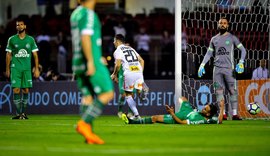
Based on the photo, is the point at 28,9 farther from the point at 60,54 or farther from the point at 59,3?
the point at 60,54

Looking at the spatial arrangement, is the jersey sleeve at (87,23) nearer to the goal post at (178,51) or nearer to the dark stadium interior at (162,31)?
the goal post at (178,51)

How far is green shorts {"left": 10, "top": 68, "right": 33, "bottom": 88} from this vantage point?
18.0 m

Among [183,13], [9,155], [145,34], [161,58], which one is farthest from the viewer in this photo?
[145,34]

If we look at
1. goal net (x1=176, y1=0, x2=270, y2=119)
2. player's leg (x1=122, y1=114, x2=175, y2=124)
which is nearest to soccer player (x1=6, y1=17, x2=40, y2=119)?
goal net (x1=176, y1=0, x2=270, y2=119)

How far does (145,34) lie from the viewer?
2720 centimetres

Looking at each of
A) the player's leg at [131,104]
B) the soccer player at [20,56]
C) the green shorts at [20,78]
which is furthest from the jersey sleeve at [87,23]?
the green shorts at [20,78]

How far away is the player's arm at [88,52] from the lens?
945 cm

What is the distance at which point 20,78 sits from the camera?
18.1 metres

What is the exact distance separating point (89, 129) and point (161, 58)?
15243mm

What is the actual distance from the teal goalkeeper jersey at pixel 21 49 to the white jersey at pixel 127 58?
2123 millimetres

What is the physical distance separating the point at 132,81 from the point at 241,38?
4.52 m

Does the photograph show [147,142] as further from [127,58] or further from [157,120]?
[127,58]

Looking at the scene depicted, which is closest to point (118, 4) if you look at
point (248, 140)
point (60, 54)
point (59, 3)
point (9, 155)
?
point (59, 3)

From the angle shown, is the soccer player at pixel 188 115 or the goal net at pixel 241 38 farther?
the goal net at pixel 241 38
